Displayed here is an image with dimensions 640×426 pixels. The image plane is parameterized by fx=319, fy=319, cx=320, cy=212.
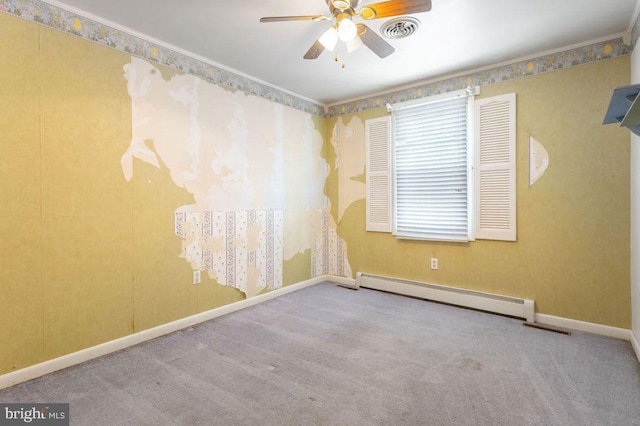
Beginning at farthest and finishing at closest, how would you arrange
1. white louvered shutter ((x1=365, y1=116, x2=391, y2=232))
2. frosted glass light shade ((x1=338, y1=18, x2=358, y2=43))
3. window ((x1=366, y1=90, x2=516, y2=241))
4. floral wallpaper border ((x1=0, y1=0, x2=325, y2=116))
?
white louvered shutter ((x1=365, y1=116, x2=391, y2=232)) → window ((x1=366, y1=90, x2=516, y2=241)) → floral wallpaper border ((x1=0, y1=0, x2=325, y2=116)) → frosted glass light shade ((x1=338, y1=18, x2=358, y2=43))

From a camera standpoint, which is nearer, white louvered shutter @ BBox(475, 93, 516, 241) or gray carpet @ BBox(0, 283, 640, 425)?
gray carpet @ BBox(0, 283, 640, 425)

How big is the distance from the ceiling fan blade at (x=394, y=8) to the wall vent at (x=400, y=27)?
60cm

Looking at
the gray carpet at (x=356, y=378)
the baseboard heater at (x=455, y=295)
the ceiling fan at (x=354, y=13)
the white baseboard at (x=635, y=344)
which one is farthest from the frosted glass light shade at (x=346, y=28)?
the white baseboard at (x=635, y=344)

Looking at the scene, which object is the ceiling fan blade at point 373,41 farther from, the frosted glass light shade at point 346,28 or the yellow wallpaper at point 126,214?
the yellow wallpaper at point 126,214

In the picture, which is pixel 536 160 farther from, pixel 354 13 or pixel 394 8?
pixel 354 13

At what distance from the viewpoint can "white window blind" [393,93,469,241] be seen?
3523mm

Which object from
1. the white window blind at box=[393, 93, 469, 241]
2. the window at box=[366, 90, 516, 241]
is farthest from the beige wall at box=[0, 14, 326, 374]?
the white window blind at box=[393, 93, 469, 241]

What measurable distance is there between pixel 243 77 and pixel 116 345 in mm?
2816

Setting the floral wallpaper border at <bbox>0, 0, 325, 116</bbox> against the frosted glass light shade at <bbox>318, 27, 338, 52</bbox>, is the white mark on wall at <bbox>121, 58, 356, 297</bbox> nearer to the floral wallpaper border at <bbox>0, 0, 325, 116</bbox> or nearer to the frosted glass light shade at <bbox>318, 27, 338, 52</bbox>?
the floral wallpaper border at <bbox>0, 0, 325, 116</bbox>

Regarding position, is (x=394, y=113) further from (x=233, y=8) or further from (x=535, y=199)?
(x=233, y=8)

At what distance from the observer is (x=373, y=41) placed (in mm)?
2199

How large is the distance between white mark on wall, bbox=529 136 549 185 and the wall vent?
159cm

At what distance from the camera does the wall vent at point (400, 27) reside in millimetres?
2408

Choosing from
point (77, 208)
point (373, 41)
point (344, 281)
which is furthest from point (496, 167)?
point (77, 208)
